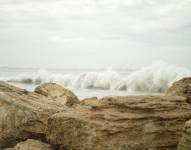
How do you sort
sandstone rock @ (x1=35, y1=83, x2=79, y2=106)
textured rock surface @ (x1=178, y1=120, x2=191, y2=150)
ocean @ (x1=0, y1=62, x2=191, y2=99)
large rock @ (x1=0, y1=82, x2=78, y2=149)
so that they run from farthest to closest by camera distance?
ocean @ (x1=0, y1=62, x2=191, y2=99)
sandstone rock @ (x1=35, y1=83, x2=79, y2=106)
large rock @ (x1=0, y1=82, x2=78, y2=149)
textured rock surface @ (x1=178, y1=120, x2=191, y2=150)

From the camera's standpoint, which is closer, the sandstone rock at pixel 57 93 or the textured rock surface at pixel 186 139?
the textured rock surface at pixel 186 139

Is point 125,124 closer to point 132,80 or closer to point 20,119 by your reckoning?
point 20,119

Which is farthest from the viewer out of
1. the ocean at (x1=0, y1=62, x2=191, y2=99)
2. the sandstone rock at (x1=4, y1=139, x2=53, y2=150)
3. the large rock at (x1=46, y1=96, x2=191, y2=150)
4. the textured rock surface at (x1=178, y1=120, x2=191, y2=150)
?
the ocean at (x1=0, y1=62, x2=191, y2=99)

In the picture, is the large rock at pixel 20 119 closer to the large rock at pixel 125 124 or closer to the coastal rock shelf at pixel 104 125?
the coastal rock shelf at pixel 104 125

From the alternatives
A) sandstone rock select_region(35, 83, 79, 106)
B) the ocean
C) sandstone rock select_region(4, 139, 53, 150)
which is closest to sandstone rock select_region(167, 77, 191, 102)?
sandstone rock select_region(4, 139, 53, 150)

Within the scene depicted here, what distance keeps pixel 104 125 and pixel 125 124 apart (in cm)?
26

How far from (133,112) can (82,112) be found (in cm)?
73

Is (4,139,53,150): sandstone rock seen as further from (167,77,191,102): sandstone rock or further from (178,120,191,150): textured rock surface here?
(167,77,191,102): sandstone rock

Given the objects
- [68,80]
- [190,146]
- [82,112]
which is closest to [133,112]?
[82,112]

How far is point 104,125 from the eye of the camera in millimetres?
5254

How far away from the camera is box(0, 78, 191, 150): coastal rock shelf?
206 inches

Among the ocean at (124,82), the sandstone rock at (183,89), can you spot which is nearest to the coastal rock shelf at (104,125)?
the sandstone rock at (183,89)

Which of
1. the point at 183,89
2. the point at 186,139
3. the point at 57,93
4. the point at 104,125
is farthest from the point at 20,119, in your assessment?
the point at 186,139

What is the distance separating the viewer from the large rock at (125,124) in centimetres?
523
